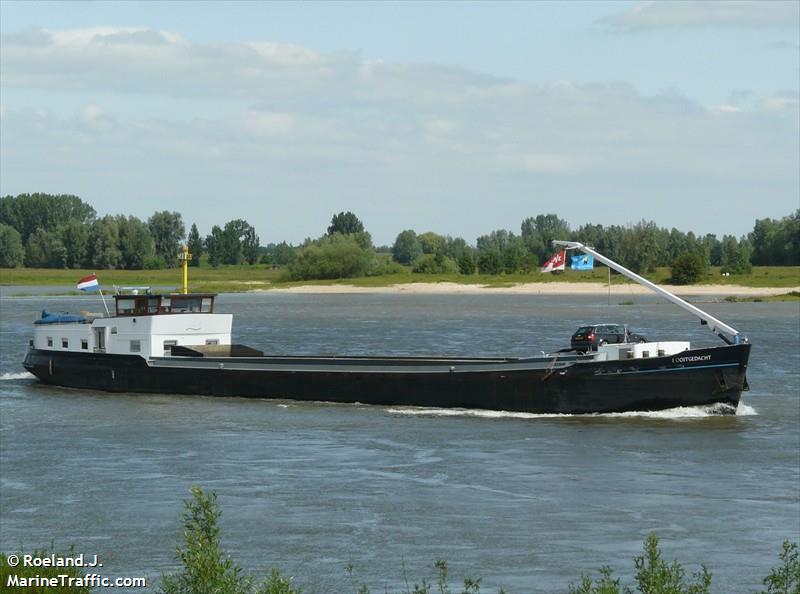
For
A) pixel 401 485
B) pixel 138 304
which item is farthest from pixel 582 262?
pixel 138 304

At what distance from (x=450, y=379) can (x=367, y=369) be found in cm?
375

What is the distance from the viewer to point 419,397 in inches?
1879

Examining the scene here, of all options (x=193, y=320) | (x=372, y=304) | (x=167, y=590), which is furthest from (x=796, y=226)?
(x=167, y=590)

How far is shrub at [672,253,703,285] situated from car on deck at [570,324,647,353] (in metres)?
108

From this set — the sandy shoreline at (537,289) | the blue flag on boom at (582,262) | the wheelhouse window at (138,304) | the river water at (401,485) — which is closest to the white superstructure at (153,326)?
the wheelhouse window at (138,304)

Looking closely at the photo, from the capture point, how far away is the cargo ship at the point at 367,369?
143 feet

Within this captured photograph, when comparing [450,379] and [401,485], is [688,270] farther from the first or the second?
[401,485]

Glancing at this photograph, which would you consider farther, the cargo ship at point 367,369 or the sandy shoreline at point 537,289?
the sandy shoreline at point 537,289

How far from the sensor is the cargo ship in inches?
1715

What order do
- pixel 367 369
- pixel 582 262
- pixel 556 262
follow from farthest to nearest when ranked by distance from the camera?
pixel 367 369, pixel 582 262, pixel 556 262

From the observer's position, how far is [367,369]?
49.0 m

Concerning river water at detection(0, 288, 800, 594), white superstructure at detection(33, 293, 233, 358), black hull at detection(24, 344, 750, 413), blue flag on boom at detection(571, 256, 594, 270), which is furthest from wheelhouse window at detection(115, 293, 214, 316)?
A: blue flag on boom at detection(571, 256, 594, 270)

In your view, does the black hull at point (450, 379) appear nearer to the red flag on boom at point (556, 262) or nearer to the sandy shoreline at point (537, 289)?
the red flag on boom at point (556, 262)

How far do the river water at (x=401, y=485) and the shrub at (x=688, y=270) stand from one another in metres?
108
